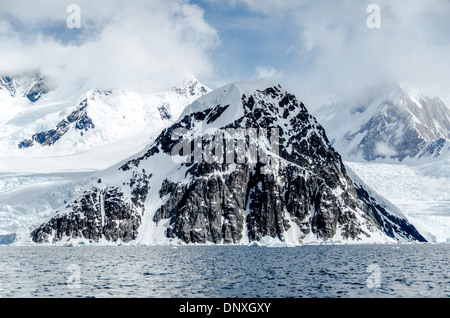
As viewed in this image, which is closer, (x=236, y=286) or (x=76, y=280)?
(x=236, y=286)

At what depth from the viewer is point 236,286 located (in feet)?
242
